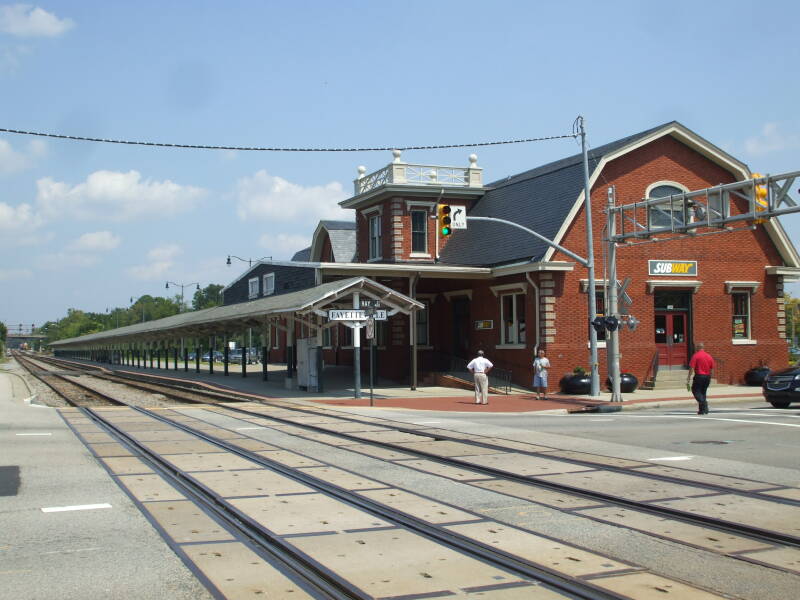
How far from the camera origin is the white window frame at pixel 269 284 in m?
41.4

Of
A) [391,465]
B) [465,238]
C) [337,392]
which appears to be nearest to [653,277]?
[465,238]

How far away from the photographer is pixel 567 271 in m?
29.9

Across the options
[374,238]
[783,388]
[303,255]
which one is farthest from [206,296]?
[783,388]

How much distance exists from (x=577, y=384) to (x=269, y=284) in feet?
62.1

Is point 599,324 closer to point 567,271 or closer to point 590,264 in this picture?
point 590,264

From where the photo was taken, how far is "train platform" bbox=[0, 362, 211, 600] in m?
6.02

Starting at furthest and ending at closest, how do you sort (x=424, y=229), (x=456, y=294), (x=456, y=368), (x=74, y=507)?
(x=424, y=229), (x=456, y=294), (x=456, y=368), (x=74, y=507)

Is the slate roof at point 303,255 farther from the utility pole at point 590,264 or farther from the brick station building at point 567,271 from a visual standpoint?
the utility pole at point 590,264

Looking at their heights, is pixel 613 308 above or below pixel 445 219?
below

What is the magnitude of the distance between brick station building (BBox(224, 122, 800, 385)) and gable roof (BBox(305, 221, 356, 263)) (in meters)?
6.47

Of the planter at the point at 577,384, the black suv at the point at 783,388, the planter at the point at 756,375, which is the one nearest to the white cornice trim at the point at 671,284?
the planter at the point at 756,375

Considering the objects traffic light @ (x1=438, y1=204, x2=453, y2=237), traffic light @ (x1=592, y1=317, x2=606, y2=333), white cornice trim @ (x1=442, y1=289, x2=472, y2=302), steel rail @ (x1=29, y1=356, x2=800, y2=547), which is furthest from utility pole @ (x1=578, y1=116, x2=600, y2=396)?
steel rail @ (x1=29, y1=356, x2=800, y2=547)

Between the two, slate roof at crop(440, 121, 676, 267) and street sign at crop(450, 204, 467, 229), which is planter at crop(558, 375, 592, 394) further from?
street sign at crop(450, 204, 467, 229)

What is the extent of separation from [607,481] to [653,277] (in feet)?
72.8
